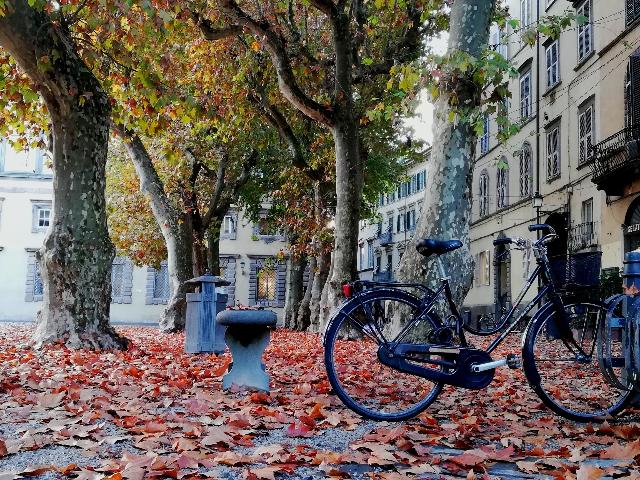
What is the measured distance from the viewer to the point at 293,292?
87.6 ft

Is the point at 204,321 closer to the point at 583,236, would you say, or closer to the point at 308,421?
the point at 308,421

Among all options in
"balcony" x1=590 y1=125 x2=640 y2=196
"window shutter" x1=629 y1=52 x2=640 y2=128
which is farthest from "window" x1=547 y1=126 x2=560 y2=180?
"window shutter" x1=629 y1=52 x2=640 y2=128

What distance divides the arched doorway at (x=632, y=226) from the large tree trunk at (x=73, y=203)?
15.4 meters

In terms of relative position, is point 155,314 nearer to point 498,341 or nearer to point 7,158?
point 7,158

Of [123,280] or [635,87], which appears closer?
[635,87]

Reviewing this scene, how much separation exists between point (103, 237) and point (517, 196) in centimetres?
2289

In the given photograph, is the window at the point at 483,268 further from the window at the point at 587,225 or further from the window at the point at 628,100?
the window at the point at 628,100

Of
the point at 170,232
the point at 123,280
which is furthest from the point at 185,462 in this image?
the point at 123,280

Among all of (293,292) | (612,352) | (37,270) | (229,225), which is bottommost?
(612,352)

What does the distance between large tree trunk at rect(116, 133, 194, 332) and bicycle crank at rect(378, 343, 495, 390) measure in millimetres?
15730

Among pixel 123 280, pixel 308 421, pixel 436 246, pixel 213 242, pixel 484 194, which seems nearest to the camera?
pixel 308 421

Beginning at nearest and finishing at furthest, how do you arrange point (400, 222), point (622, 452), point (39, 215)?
point (622, 452) < point (39, 215) < point (400, 222)

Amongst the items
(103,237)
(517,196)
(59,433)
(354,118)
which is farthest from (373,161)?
(59,433)

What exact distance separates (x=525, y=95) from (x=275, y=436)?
2861 centimetres
